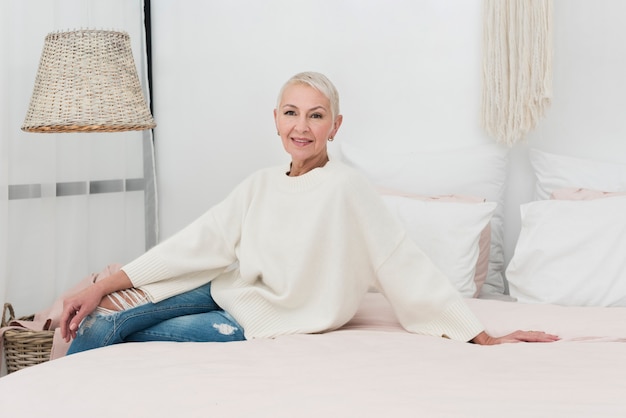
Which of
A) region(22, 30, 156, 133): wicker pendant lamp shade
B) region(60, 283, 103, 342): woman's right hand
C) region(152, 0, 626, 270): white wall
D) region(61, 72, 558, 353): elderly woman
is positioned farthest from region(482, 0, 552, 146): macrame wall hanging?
region(60, 283, 103, 342): woman's right hand

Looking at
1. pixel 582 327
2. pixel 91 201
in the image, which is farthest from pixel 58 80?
pixel 582 327

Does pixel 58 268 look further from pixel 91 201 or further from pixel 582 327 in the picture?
pixel 582 327

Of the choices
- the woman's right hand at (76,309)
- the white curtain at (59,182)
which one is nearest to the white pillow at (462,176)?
the white curtain at (59,182)

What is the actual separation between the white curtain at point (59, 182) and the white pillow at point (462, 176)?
0.90 meters

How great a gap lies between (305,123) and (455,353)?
66 centimetres

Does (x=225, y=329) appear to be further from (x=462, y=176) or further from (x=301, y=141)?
(x=462, y=176)

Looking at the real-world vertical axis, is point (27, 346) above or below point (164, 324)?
below

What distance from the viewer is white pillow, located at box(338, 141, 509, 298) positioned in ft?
8.93

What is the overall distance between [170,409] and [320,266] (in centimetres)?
69

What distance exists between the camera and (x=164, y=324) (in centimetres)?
198

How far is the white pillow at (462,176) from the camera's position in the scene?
2723 millimetres

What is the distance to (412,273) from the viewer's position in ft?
6.28

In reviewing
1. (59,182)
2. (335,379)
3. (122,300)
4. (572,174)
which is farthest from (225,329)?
(572,174)

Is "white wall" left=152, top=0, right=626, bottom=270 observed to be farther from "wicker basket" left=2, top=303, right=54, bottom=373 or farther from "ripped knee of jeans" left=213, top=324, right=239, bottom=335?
"ripped knee of jeans" left=213, top=324, right=239, bottom=335
